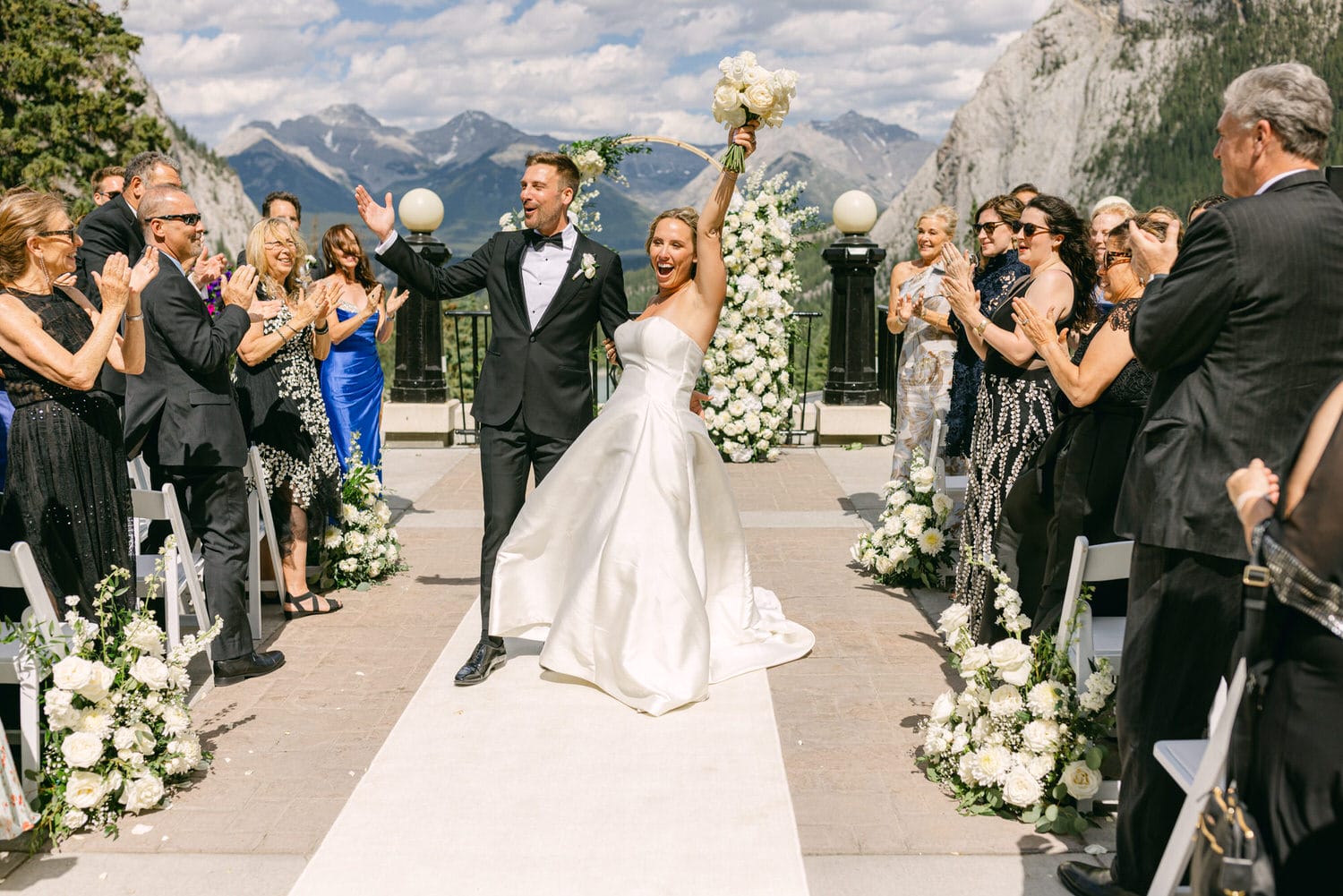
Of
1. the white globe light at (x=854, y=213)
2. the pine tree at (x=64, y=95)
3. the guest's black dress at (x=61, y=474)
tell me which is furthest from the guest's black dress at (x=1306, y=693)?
the pine tree at (x=64, y=95)

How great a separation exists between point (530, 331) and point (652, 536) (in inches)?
47.0

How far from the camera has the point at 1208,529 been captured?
300cm

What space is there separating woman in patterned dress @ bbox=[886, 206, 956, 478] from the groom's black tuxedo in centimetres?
279

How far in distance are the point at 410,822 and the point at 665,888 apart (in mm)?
995

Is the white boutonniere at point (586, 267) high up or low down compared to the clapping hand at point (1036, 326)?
up

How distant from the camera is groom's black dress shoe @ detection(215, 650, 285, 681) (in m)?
5.24

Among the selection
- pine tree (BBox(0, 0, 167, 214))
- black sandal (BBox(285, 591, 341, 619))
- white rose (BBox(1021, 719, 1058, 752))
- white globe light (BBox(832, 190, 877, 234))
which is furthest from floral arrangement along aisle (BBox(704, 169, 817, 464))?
pine tree (BBox(0, 0, 167, 214))

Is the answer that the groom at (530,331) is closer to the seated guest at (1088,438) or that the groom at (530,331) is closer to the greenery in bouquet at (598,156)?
the greenery in bouquet at (598,156)

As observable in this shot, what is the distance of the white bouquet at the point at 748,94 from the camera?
4.84 meters

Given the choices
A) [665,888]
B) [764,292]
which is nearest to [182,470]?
[665,888]

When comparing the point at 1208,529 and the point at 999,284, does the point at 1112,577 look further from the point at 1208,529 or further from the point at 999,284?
the point at 999,284

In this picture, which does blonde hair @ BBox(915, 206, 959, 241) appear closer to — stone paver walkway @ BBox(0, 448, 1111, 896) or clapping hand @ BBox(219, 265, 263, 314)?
stone paver walkway @ BBox(0, 448, 1111, 896)

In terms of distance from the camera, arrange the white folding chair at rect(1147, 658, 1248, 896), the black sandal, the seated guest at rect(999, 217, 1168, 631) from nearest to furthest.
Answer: the white folding chair at rect(1147, 658, 1248, 896), the seated guest at rect(999, 217, 1168, 631), the black sandal

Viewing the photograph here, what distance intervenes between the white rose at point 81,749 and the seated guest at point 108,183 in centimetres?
455
